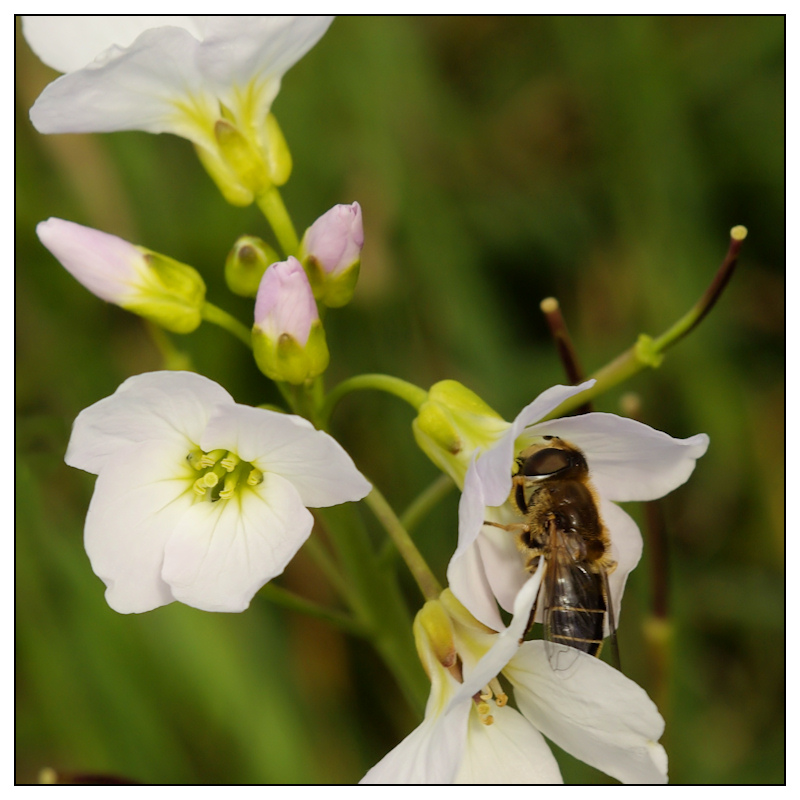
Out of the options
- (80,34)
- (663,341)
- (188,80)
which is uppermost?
(80,34)

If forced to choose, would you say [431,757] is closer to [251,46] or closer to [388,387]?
[388,387]

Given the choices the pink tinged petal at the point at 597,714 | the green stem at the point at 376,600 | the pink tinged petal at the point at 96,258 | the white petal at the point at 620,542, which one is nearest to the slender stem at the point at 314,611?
the green stem at the point at 376,600

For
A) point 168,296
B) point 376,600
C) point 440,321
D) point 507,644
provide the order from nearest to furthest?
point 507,644, point 168,296, point 376,600, point 440,321

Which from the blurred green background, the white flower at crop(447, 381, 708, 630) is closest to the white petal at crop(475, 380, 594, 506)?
the white flower at crop(447, 381, 708, 630)

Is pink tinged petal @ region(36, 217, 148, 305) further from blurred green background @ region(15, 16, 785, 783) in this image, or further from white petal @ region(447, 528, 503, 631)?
blurred green background @ region(15, 16, 785, 783)

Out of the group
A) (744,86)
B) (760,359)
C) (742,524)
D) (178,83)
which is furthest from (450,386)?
(744,86)

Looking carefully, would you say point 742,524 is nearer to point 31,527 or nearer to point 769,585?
point 769,585

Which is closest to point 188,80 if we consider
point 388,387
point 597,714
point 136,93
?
point 136,93
